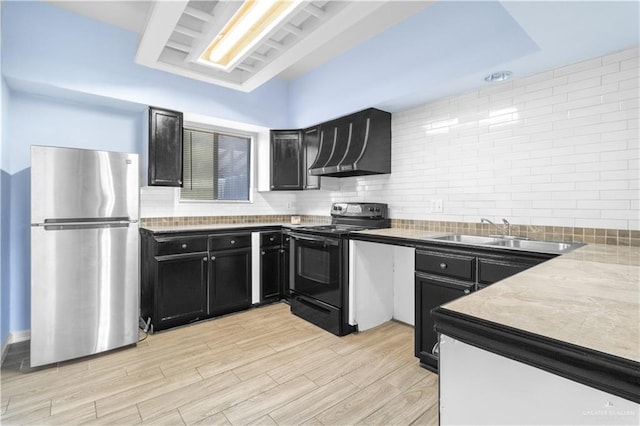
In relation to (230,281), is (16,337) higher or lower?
lower

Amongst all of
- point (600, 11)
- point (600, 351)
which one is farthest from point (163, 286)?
point (600, 11)

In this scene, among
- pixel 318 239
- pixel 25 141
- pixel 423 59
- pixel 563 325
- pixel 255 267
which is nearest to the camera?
pixel 563 325

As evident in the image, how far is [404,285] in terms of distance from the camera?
3.24 metres

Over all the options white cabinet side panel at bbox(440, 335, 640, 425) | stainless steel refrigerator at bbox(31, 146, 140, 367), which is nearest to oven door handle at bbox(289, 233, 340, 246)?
stainless steel refrigerator at bbox(31, 146, 140, 367)

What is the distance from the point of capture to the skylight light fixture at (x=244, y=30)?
1.91 m

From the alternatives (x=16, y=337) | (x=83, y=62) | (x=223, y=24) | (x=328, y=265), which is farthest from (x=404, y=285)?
(x=83, y=62)

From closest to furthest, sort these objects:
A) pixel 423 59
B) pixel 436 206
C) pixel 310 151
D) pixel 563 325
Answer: pixel 563 325, pixel 423 59, pixel 436 206, pixel 310 151

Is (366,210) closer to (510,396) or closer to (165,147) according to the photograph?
(165,147)

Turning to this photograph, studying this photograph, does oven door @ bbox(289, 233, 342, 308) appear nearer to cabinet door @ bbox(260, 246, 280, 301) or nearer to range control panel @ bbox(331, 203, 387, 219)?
cabinet door @ bbox(260, 246, 280, 301)

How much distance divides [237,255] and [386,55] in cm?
262

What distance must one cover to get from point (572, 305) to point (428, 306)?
160 centimetres

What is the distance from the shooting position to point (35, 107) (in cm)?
289

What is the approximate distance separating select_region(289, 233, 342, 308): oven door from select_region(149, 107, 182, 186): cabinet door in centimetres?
146

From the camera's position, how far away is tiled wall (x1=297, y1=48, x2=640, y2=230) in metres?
2.04
